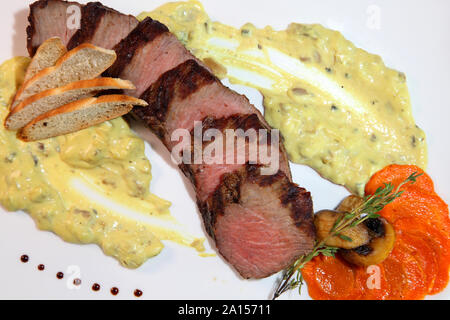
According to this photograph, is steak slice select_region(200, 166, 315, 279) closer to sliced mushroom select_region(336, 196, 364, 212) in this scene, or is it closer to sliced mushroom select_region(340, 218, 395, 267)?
sliced mushroom select_region(340, 218, 395, 267)

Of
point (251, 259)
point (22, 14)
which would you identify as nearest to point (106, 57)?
point (22, 14)

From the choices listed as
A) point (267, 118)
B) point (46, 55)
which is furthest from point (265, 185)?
point (46, 55)

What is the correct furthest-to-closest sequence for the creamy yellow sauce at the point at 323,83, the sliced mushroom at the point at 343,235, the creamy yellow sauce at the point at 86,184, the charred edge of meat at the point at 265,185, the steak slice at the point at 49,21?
the creamy yellow sauce at the point at 323,83 < the steak slice at the point at 49,21 < the creamy yellow sauce at the point at 86,184 < the sliced mushroom at the point at 343,235 < the charred edge of meat at the point at 265,185

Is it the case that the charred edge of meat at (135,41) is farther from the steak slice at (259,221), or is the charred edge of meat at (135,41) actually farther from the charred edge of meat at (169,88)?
the steak slice at (259,221)

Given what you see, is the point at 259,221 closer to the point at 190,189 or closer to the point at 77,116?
the point at 190,189

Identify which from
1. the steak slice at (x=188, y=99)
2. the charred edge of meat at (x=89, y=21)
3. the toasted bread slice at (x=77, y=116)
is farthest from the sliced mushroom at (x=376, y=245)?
the charred edge of meat at (x=89, y=21)

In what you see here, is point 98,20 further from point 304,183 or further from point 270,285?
point 270,285
